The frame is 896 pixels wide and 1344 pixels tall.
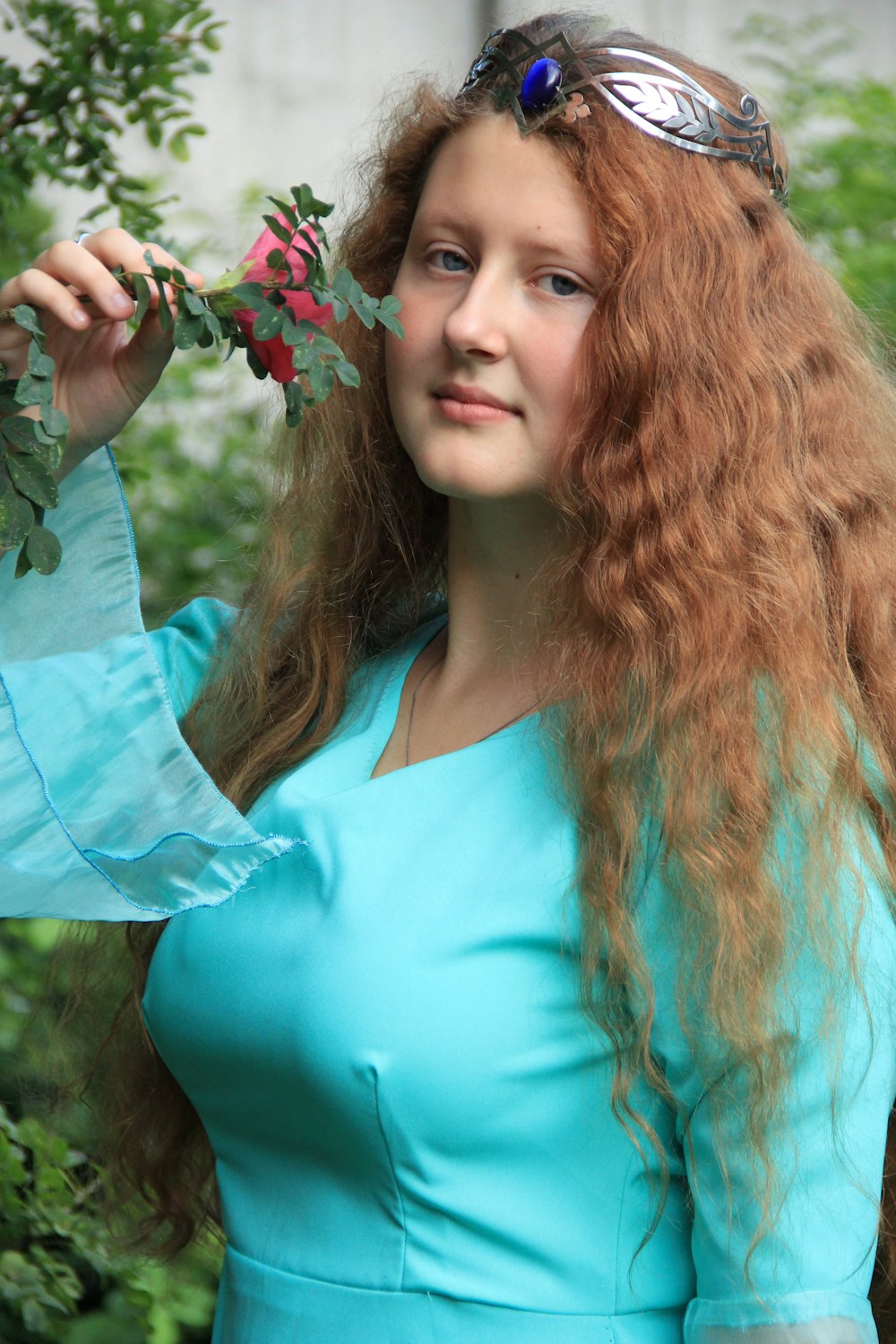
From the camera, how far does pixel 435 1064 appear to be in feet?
4.47

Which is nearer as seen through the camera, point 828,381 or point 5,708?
point 5,708

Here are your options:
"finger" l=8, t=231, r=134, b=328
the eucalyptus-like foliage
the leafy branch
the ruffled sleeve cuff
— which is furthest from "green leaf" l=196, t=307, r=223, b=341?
the ruffled sleeve cuff

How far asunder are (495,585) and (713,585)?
29cm

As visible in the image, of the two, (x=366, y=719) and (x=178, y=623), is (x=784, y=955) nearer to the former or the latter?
(x=366, y=719)

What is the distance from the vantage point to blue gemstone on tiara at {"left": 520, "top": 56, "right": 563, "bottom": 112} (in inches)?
59.9

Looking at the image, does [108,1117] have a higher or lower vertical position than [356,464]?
lower

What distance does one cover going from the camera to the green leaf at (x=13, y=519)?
4.03ft

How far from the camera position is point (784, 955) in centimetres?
138

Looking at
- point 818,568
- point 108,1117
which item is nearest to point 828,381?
point 818,568

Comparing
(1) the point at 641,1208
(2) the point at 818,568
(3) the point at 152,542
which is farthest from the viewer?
Result: (3) the point at 152,542

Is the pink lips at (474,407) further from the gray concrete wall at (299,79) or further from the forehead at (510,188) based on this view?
the gray concrete wall at (299,79)

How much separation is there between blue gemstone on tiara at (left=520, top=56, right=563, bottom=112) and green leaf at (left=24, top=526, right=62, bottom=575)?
26.8 inches

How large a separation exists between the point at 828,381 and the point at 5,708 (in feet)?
3.03

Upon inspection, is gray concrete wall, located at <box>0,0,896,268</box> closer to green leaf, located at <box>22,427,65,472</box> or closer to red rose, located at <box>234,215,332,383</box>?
red rose, located at <box>234,215,332,383</box>
